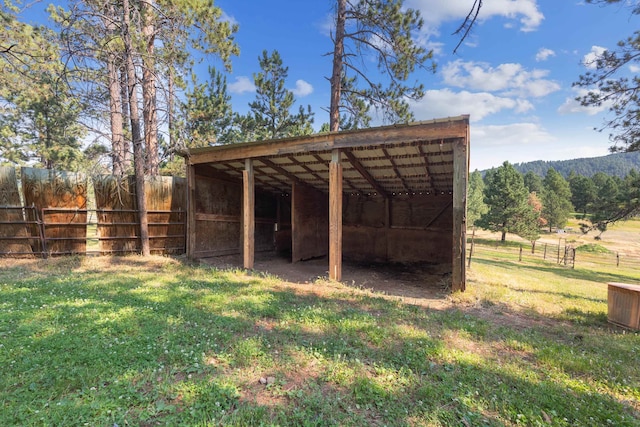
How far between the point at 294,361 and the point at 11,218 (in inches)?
318

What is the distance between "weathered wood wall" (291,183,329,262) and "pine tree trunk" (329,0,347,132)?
265cm

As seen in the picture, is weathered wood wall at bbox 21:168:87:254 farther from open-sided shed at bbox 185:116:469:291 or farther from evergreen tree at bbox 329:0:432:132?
evergreen tree at bbox 329:0:432:132

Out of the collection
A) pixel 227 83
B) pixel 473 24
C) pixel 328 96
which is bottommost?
pixel 473 24

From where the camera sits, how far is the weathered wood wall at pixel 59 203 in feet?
A: 22.1

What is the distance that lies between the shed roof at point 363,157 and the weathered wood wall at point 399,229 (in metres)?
0.60

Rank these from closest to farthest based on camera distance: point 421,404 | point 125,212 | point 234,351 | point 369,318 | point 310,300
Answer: point 421,404
point 234,351
point 369,318
point 310,300
point 125,212

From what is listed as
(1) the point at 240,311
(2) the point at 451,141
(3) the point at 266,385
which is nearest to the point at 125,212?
(1) the point at 240,311

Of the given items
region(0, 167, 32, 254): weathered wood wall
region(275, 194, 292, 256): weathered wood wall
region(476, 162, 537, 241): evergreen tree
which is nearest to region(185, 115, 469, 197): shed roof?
region(275, 194, 292, 256): weathered wood wall

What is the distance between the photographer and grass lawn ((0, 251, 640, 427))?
77.8 inches

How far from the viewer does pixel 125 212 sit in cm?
781

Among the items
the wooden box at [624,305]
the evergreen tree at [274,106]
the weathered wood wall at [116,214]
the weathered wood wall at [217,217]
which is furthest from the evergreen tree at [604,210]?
the weathered wood wall at [116,214]

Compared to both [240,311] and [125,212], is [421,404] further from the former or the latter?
[125,212]

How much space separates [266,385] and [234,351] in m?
0.64

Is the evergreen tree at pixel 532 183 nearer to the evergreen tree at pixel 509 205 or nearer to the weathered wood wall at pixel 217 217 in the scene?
the evergreen tree at pixel 509 205
